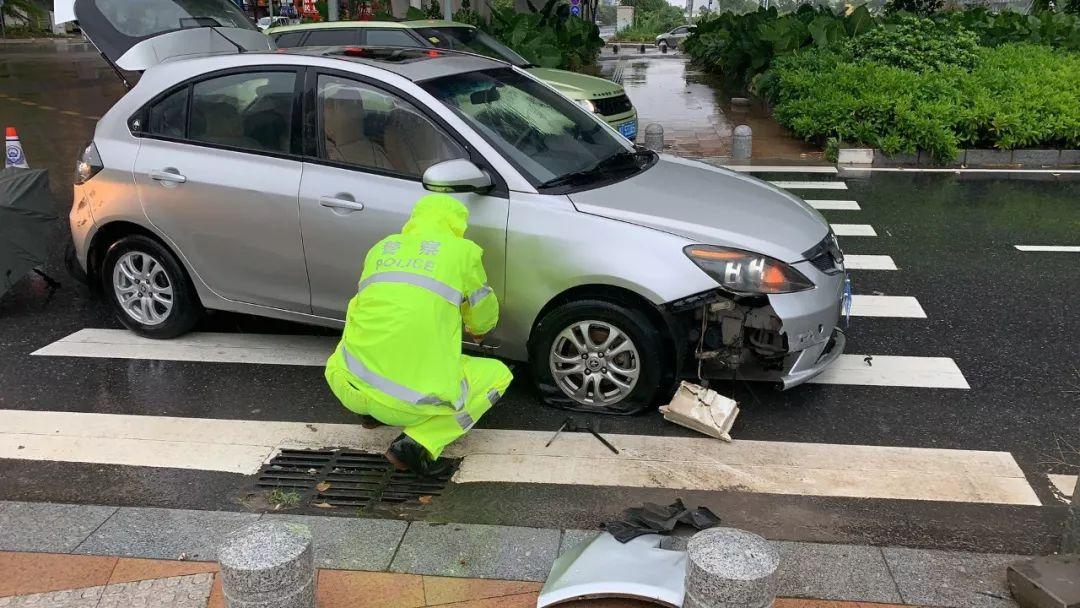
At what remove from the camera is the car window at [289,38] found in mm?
12289

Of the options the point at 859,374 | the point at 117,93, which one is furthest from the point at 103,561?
the point at 117,93

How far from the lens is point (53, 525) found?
4.00 meters

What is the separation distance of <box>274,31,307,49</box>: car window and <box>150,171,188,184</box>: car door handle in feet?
23.7

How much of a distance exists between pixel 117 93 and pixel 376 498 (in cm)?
1918

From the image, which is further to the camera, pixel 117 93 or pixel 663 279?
pixel 117 93

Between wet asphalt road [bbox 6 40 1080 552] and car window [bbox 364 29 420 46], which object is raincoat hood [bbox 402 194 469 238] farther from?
car window [bbox 364 29 420 46]

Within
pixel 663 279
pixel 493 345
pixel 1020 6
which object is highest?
pixel 1020 6

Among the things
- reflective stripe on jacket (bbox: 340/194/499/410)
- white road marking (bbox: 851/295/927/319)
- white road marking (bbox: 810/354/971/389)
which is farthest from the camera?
white road marking (bbox: 851/295/927/319)

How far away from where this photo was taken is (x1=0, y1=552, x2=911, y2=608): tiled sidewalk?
3.45 metres

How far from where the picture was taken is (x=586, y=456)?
4605 mm

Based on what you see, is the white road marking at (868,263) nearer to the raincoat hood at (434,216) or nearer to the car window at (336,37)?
the raincoat hood at (434,216)

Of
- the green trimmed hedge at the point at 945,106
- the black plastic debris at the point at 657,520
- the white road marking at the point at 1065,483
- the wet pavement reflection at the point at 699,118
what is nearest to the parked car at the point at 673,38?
the wet pavement reflection at the point at 699,118

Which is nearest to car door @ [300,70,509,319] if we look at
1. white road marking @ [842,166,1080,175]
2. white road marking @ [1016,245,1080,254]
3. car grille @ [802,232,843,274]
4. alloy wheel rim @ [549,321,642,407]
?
alloy wheel rim @ [549,321,642,407]

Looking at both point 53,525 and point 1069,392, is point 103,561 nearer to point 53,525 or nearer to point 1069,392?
point 53,525
